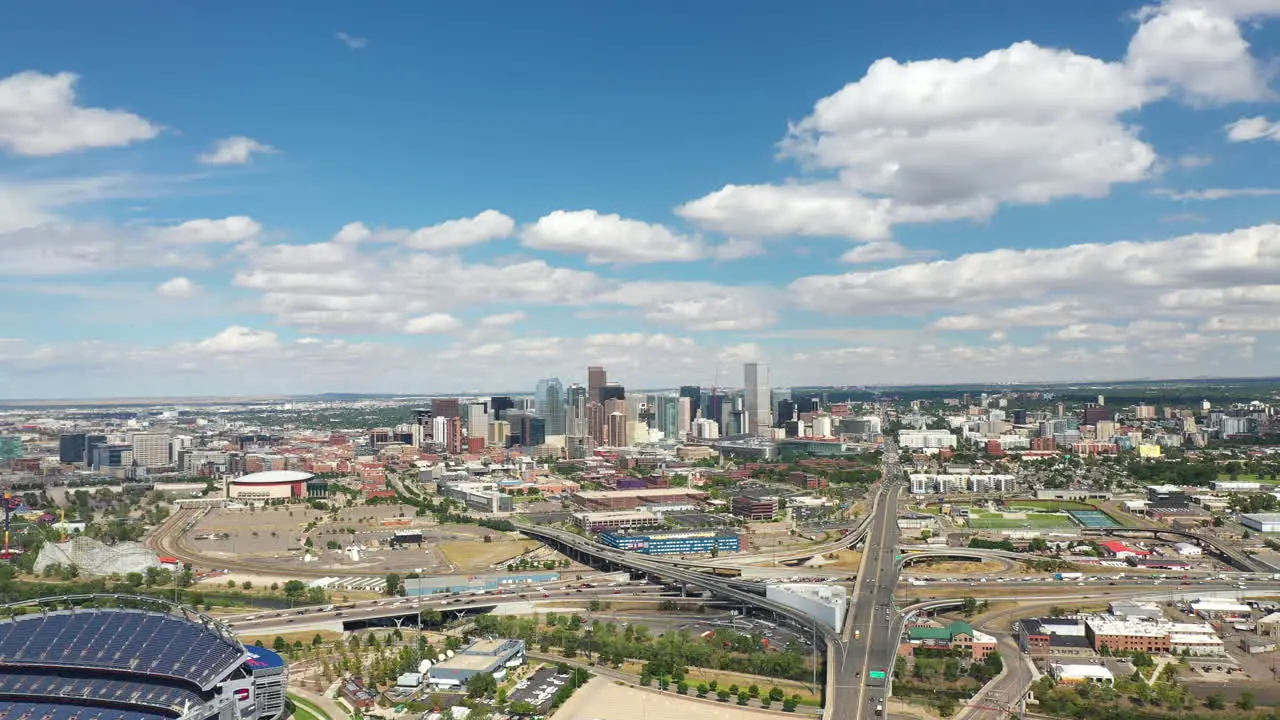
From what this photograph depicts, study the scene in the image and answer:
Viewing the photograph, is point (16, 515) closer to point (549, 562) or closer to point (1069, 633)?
point (549, 562)

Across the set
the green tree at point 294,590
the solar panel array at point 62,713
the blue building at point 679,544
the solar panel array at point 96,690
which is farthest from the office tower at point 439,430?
the solar panel array at point 62,713

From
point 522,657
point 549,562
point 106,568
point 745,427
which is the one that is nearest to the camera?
point 522,657

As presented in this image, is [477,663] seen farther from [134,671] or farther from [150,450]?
[150,450]

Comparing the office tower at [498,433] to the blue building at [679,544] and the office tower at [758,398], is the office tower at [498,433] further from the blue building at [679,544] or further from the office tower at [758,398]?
the blue building at [679,544]

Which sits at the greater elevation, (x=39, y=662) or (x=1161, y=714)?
(x=39, y=662)

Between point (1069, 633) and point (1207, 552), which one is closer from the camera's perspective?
point (1069, 633)

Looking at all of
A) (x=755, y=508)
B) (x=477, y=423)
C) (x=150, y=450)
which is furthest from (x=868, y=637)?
(x=477, y=423)

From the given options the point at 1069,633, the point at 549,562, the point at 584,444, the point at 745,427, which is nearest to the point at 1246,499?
the point at 1069,633
